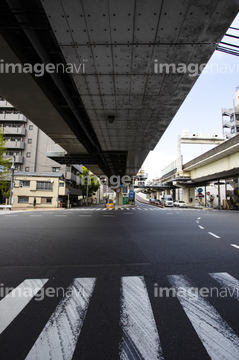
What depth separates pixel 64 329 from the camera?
2420 mm

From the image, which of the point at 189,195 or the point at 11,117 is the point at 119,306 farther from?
the point at 11,117

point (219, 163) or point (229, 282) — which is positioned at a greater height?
point (219, 163)

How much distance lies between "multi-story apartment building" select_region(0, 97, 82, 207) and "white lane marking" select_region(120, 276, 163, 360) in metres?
41.3

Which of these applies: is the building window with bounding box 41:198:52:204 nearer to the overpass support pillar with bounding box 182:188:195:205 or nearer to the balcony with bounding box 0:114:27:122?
the balcony with bounding box 0:114:27:122

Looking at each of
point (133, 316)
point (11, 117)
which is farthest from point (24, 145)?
point (133, 316)

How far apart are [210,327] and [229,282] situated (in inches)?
62.8

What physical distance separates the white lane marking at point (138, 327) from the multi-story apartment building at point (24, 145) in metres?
41.3

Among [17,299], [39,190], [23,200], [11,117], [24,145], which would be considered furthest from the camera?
[24,145]

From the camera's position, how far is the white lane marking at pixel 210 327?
209 centimetres

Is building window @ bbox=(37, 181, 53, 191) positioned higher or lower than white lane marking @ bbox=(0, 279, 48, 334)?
higher

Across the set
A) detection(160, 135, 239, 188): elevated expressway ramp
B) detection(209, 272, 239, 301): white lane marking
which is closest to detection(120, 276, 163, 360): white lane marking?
detection(209, 272, 239, 301): white lane marking

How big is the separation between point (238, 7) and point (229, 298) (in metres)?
5.23

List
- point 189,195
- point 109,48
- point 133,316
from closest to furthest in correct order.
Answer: point 133,316 → point 109,48 → point 189,195

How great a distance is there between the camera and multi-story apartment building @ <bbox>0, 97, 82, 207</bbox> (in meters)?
43.6
